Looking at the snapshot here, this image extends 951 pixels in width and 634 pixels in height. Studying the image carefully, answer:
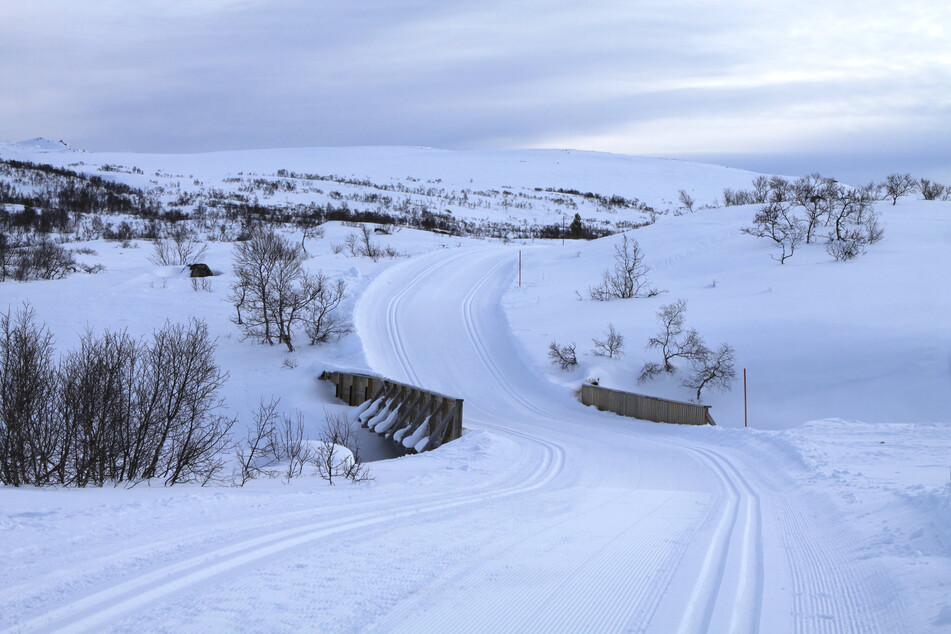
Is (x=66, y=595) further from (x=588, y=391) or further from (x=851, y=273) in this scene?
(x=851, y=273)

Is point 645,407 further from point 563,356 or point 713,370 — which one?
point 563,356

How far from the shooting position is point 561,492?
38.3 ft

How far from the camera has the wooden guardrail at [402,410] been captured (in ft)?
66.7

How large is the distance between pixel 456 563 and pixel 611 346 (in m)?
22.8

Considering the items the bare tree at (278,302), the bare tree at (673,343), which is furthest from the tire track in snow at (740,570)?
the bare tree at (278,302)

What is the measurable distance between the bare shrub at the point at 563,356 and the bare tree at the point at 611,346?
105 cm

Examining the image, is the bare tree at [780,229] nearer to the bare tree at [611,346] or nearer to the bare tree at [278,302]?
the bare tree at [611,346]

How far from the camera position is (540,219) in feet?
301

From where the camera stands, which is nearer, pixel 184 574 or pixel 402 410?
pixel 184 574

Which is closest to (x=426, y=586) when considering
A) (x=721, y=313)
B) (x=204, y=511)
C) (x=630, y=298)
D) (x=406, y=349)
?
(x=204, y=511)

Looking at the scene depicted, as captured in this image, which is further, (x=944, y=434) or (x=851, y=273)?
(x=851, y=273)

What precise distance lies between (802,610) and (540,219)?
88.0 m

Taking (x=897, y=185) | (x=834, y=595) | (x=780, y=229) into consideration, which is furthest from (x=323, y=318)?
(x=897, y=185)

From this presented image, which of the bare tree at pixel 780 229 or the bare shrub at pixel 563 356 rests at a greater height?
the bare tree at pixel 780 229
